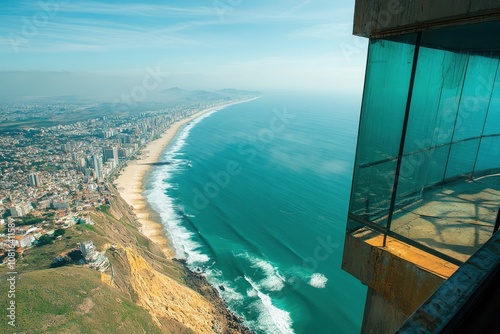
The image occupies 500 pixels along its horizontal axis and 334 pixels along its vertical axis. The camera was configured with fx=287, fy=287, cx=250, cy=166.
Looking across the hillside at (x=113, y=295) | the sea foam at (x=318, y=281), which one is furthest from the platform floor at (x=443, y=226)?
the sea foam at (x=318, y=281)

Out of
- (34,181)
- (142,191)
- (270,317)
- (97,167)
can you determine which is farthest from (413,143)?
(97,167)

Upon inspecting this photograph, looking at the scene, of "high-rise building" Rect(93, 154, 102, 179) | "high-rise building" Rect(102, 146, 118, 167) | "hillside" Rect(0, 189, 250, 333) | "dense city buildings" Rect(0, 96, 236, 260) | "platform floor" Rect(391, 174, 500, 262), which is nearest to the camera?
"platform floor" Rect(391, 174, 500, 262)

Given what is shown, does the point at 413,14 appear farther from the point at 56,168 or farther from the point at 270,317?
the point at 56,168

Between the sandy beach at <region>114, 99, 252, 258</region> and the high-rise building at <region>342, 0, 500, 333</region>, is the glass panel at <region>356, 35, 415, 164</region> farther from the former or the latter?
the sandy beach at <region>114, 99, 252, 258</region>

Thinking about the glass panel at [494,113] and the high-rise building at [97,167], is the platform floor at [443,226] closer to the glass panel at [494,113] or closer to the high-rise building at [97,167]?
the glass panel at [494,113]

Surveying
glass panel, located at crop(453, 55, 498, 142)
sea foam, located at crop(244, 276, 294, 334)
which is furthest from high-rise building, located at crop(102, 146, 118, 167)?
glass panel, located at crop(453, 55, 498, 142)
